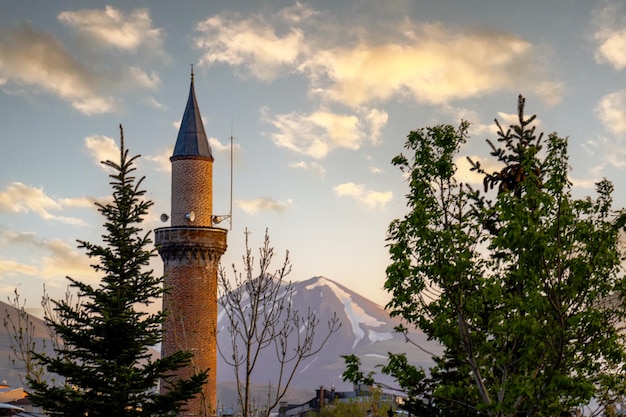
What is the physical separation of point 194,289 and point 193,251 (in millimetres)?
2350

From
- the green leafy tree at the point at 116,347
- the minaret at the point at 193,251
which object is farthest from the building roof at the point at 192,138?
the green leafy tree at the point at 116,347

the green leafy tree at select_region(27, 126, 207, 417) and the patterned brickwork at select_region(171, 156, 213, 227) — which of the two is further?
the patterned brickwork at select_region(171, 156, 213, 227)

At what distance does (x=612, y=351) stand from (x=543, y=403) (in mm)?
2005

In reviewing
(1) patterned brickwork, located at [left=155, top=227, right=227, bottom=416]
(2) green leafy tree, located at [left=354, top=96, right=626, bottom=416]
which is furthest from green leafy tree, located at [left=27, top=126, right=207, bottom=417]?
(1) patterned brickwork, located at [left=155, top=227, right=227, bottom=416]

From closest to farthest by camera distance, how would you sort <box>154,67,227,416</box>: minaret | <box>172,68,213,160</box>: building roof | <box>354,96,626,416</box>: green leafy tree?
<box>354,96,626,416</box>: green leafy tree < <box>154,67,227,416</box>: minaret < <box>172,68,213,160</box>: building roof

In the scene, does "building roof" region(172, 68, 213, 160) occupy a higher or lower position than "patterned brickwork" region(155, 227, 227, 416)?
higher

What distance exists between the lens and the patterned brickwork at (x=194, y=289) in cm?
4884

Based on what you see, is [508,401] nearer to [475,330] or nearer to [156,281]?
[475,330]

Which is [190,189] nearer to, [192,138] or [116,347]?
[192,138]

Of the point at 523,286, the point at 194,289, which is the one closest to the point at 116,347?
the point at 523,286

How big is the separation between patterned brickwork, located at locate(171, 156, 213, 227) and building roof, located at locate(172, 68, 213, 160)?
1.41 ft

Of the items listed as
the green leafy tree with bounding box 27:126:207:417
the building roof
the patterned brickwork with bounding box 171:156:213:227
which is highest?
the building roof

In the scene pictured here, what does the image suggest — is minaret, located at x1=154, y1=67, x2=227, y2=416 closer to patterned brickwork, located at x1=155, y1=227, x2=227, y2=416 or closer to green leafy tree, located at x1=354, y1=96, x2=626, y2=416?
patterned brickwork, located at x1=155, y1=227, x2=227, y2=416

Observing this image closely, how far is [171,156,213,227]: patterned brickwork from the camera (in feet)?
168
